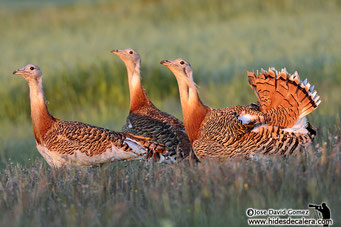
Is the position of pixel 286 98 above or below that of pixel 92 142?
above

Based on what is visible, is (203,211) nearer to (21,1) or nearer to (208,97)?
(208,97)

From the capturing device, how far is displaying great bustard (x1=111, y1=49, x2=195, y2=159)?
20.9 ft

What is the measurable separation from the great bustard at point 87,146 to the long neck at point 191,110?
1.47 ft

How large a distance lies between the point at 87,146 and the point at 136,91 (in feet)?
5.77

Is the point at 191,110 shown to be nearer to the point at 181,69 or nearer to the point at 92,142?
the point at 181,69

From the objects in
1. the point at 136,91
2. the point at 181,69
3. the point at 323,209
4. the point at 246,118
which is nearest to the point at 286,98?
the point at 246,118

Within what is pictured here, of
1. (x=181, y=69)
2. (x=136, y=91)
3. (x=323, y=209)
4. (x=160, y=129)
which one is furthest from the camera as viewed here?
(x=136, y=91)

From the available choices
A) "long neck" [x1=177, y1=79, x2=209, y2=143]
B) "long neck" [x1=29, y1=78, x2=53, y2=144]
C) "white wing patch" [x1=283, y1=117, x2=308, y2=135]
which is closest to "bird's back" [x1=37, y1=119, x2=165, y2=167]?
"long neck" [x1=29, y1=78, x2=53, y2=144]

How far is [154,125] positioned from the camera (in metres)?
6.60

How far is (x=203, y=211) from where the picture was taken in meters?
3.97

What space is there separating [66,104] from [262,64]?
4039 millimetres

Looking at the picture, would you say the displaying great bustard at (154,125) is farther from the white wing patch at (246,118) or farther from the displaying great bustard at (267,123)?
the white wing patch at (246,118)

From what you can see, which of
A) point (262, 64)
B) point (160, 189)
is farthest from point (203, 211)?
point (262, 64)

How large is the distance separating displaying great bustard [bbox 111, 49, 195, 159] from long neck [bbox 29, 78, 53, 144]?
1036 millimetres
